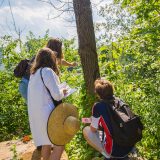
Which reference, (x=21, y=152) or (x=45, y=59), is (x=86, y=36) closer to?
(x=45, y=59)

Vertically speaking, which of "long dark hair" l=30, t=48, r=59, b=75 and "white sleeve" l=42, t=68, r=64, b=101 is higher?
"long dark hair" l=30, t=48, r=59, b=75

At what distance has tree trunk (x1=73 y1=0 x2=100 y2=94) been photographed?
5.35m

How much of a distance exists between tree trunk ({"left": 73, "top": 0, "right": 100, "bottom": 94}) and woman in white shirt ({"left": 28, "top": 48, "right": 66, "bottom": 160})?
4.36ft

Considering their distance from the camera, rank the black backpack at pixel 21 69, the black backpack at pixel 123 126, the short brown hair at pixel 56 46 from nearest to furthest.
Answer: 1. the black backpack at pixel 123 126
2. the short brown hair at pixel 56 46
3. the black backpack at pixel 21 69

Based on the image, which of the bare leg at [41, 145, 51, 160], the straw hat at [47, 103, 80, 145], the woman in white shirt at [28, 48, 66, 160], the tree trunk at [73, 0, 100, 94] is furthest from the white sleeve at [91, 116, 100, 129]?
the tree trunk at [73, 0, 100, 94]

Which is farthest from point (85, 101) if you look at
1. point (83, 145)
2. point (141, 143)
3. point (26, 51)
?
point (26, 51)

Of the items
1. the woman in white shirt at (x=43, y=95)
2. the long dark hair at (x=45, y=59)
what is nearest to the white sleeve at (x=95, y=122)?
the woman in white shirt at (x=43, y=95)

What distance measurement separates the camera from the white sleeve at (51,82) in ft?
13.0

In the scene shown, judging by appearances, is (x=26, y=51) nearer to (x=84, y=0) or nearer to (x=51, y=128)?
(x=84, y=0)

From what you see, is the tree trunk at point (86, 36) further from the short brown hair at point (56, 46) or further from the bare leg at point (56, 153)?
the bare leg at point (56, 153)

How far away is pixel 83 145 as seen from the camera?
18.6ft

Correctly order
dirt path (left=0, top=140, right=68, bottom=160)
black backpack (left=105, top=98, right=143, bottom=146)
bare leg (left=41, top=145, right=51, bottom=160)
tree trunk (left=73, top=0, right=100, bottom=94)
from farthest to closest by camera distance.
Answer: dirt path (left=0, top=140, right=68, bottom=160), tree trunk (left=73, top=0, right=100, bottom=94), bare leg (left=41, top=145, right=51, bottom=160), black backpack (left=105, top=98, right=143, bottom=146)

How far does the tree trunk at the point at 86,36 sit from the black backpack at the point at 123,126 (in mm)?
1551

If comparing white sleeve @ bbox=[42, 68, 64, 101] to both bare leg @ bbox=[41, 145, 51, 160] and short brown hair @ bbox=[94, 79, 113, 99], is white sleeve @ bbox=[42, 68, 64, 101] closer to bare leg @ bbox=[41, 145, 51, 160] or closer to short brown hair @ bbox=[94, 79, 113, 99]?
short brown hair @ bbox=[94, 79, 113, 99]
